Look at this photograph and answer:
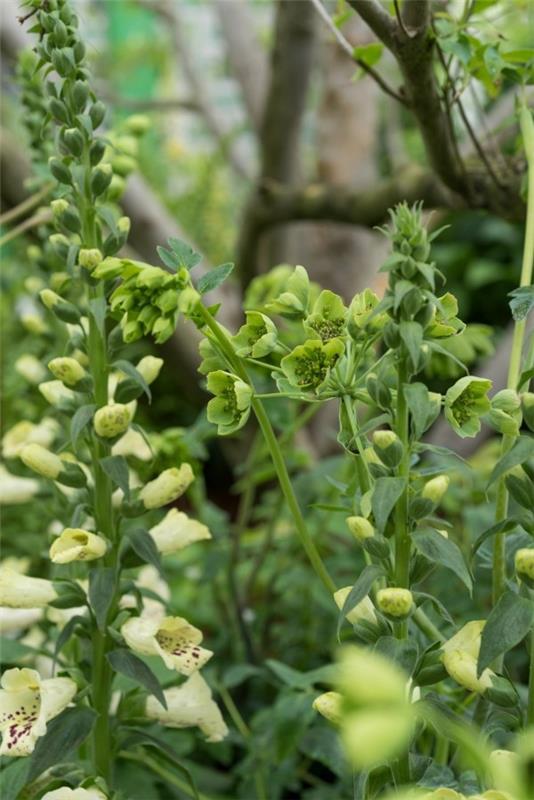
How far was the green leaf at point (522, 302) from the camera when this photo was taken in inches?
17.9

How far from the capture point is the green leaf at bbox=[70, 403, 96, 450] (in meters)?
0.51

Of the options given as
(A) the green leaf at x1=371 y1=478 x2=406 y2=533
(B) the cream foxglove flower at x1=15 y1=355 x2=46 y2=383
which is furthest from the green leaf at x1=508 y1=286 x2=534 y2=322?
(B) the cream foxglove flower at x1=15 y1=355 x2=46 y2=383

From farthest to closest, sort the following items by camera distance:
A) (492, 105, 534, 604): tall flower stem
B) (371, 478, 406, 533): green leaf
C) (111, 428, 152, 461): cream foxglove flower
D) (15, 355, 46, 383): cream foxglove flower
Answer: (15, 355, 46, 383): cream foxglove flower < (111, 428, 152, 461): cream foxglove flower < (492, 105, 534, 604): tall flower stem < (371, 478, 406, 533): green leaf

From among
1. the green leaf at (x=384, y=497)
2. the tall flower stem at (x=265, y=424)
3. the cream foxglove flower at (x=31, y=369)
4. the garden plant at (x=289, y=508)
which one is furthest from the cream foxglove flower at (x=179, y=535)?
the cream foxglove flower at (x=31, y=369)

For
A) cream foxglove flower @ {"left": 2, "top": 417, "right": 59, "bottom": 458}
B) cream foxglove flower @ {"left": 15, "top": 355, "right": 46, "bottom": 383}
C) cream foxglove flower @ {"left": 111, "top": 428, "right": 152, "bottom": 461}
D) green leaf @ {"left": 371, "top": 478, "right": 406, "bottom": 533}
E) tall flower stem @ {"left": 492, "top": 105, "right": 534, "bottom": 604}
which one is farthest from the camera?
cream foxglove flower @ {"left": 15, "top": 355, "right": 46, "bottom": 383}

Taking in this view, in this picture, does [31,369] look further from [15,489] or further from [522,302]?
[522,302]

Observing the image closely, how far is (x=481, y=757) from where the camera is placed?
0.22 m

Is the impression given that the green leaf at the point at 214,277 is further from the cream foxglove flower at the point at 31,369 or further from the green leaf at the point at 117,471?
the cream foxglove flower at the point at 31,369

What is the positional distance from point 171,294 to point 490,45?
32 cm

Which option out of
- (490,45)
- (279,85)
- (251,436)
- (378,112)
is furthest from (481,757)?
(378,112)

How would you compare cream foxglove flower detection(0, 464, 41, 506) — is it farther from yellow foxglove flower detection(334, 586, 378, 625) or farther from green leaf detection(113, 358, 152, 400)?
yellow foxglove flower detection(334, 586, 378, 625)

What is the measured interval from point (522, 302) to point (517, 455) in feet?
0.29

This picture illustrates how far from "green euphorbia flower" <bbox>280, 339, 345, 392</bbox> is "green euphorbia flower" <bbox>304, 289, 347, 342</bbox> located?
2 centimetres

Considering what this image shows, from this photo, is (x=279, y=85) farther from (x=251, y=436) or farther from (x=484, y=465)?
(x=484, y=465)
